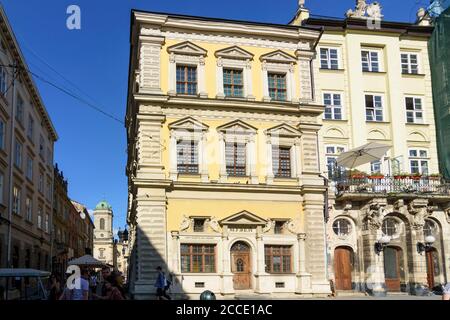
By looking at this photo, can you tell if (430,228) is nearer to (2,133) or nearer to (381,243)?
(381,243)

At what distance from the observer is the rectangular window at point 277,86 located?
30141 millimetres

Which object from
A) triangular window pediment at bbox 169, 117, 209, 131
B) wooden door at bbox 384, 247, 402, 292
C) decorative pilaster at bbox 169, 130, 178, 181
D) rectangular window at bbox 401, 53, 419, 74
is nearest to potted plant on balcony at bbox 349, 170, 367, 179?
wooden door at bbox 384, 247, 402, 292

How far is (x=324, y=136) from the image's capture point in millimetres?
31828

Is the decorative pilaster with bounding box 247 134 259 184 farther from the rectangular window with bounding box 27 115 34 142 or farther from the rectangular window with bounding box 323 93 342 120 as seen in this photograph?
the rectangular window with bounding box 27 115 34 142

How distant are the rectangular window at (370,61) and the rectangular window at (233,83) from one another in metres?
8.80

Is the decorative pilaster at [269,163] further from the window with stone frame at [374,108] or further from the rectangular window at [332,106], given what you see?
the window with stone frame at [374,108]

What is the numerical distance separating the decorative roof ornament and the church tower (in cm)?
11327

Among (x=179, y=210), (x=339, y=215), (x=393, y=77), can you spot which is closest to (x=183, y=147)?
(x=179, y=210)

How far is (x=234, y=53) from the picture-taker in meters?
29.6

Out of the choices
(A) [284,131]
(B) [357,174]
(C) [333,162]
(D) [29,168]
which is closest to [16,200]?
(D) [29,168]

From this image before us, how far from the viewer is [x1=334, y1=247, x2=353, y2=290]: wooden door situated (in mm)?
30156

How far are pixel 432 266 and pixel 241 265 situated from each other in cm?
1206

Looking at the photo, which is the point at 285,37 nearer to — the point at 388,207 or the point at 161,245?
the point at 388,207

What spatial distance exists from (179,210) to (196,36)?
31.5ft
